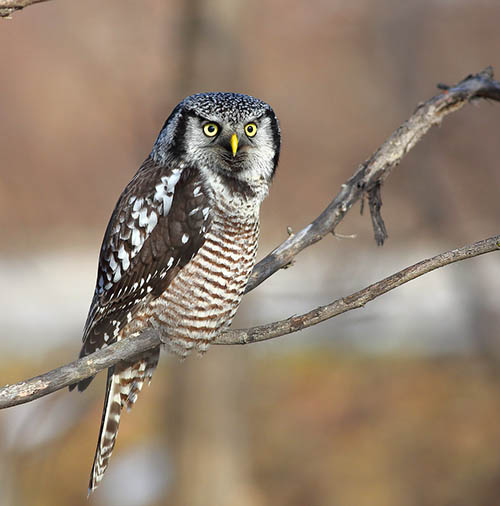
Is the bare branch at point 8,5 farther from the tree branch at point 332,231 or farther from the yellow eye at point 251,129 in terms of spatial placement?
the yellow eye at point 251,129

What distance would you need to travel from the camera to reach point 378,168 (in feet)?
12.4

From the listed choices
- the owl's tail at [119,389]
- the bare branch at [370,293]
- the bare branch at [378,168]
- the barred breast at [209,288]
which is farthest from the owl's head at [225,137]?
the owl's tail at [119,389]

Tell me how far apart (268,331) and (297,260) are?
2912 mm

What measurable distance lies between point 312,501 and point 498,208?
3738 millimetres

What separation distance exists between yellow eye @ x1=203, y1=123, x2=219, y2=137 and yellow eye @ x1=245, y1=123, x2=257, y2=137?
0.14 meters

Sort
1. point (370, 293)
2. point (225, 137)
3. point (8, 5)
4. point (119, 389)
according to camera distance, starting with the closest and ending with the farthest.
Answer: point (8, 5) < point (370, 293) < point (225, 137) < point (119, 389)

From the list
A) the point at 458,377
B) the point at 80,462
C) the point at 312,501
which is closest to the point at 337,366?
the point at 458,377

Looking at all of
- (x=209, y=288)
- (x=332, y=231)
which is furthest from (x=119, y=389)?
(x=332, y=231)

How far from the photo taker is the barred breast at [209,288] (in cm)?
371

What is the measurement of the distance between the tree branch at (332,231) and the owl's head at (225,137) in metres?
0.40

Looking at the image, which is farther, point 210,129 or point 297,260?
point 297,260

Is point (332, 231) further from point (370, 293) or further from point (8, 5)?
point (8, 5)

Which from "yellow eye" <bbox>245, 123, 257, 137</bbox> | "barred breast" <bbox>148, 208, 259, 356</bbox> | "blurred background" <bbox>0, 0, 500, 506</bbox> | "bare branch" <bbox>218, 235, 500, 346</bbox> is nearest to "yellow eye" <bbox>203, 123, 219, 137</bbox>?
"yellow eye" <bbox>245, 123, 257, 137</bbox>

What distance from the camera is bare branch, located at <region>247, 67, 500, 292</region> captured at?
3.55 meters
